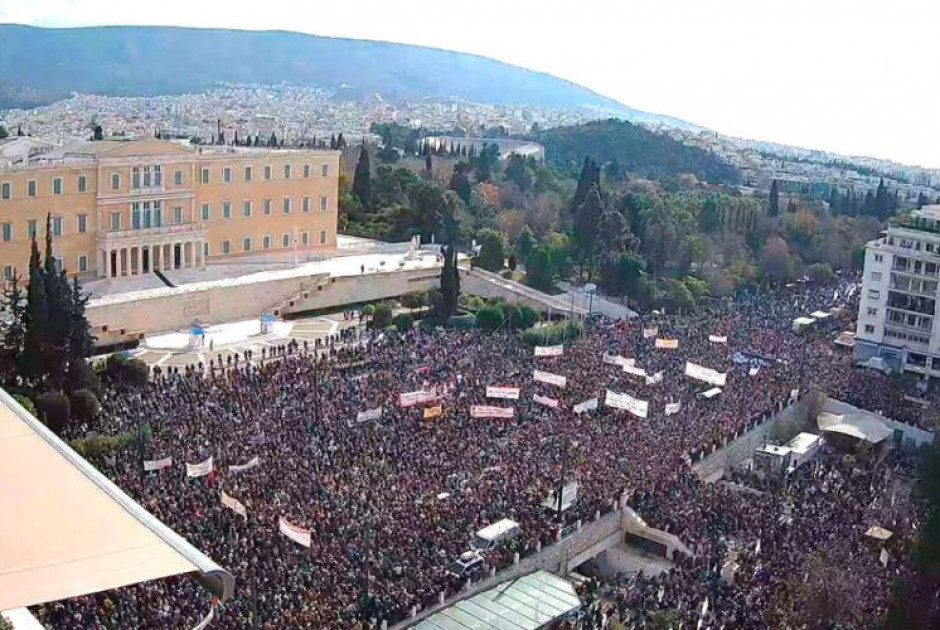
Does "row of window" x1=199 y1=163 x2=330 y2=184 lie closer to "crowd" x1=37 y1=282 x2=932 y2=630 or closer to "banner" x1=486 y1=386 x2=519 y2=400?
"crowd" x1=37 y1=282 x2=932 y2=630

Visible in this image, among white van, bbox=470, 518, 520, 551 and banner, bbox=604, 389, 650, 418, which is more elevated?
banner, bbox=604, 389, 650, 418

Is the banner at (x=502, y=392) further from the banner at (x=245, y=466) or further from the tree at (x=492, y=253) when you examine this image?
the tree at (x=492, y=253)

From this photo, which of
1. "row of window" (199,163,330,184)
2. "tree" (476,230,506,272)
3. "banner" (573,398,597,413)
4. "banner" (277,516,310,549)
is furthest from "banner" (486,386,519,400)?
"tree" (476,230,506,272)

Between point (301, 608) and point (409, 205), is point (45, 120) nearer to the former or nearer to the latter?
point (409, 205)

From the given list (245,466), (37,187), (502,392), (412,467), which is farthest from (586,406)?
(37,187)

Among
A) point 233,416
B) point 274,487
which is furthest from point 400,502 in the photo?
point 233,416

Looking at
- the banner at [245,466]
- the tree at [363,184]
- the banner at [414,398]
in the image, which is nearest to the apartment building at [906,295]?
the banner at [414,398]
